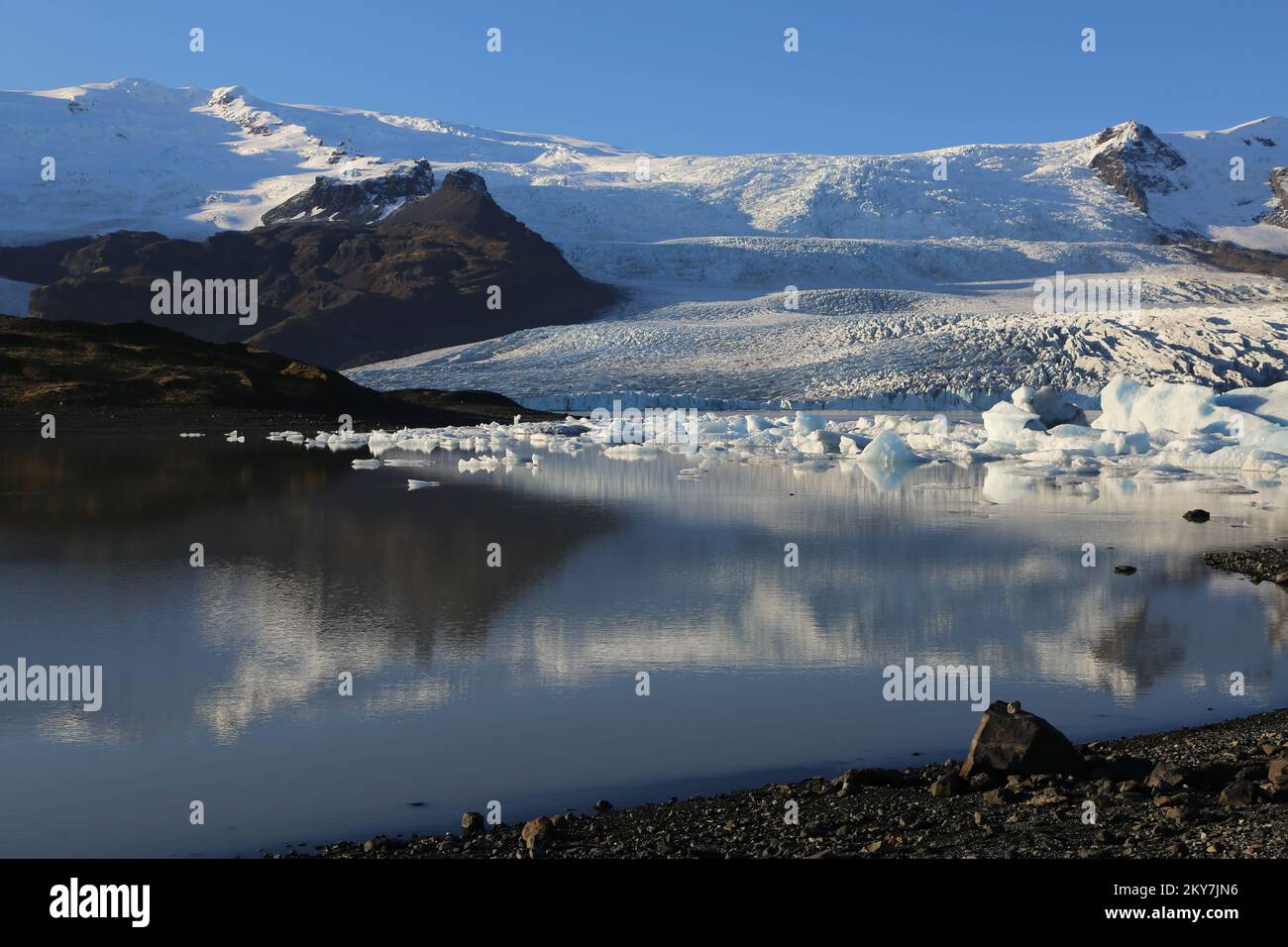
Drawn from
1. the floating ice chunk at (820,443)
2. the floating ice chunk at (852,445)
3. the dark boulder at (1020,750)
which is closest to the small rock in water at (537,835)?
the dark boulder at (1020,750)

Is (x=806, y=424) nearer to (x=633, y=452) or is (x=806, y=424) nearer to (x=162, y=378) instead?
(x=633, y=452)

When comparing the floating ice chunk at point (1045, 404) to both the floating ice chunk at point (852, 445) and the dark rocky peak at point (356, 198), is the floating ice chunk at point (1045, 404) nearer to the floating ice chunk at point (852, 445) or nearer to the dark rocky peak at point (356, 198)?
the floating ice chunk at point (852, 445)

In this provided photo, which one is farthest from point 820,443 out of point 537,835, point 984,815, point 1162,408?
point 537,835

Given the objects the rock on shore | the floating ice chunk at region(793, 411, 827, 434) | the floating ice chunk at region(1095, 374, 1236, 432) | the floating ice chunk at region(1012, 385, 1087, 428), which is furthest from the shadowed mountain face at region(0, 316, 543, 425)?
the rock on shore

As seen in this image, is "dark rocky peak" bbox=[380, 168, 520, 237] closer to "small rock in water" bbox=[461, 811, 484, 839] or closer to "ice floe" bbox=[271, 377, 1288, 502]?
"ice floe" bbox=[271, 377, 1288, 502]

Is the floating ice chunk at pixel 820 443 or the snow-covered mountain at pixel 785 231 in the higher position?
the snow-covered mountain at pixel 785 231
